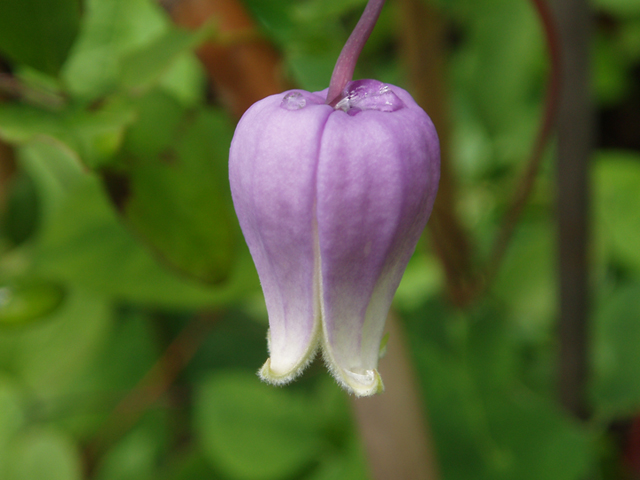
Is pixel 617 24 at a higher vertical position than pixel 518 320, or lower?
higher

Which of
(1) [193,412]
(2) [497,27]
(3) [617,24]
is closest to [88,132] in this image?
(1) [193,412]

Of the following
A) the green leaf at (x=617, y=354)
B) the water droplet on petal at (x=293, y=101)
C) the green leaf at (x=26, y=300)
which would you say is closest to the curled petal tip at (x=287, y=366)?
the water droplet on petal at (x=293, y=101)

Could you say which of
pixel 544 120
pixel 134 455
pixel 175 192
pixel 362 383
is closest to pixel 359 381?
pixel 362 383

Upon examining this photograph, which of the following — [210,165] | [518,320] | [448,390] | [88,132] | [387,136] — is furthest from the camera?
[518,320]

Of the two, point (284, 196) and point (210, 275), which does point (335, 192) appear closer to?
point (284, 196)

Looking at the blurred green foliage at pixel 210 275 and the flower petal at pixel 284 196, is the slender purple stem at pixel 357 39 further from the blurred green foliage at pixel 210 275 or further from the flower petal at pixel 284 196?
the blurred green foliage at pixel 210 275

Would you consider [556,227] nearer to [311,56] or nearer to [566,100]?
[566,100]

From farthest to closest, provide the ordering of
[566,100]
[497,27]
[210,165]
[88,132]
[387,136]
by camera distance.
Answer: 1. [497,27]
2. [566,100]
3. [210,165]
4. [88,132]
5. [387,136]

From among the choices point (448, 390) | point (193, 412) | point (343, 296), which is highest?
point (343, 296)
